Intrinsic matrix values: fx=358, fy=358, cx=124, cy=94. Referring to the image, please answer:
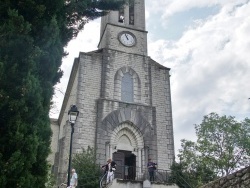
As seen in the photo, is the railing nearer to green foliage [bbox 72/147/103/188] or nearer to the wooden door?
the wooden door

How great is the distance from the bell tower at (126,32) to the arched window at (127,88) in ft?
7.02

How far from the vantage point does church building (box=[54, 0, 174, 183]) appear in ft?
72.5

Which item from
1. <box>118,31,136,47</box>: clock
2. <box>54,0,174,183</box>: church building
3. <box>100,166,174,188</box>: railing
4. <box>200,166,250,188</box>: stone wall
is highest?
<box>118,31,136,47</box>: clock

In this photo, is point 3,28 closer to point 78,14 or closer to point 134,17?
point 78,14

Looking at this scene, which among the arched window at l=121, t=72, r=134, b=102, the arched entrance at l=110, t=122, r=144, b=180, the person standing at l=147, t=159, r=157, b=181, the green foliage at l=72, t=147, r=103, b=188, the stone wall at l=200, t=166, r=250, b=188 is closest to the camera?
the stone wall at l=200, t=166, r=250, b=188

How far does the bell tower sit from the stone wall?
18236 millimetres

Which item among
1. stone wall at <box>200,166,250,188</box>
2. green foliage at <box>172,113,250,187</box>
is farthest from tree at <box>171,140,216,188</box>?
stone wall at <box>200,166,250,188</box>

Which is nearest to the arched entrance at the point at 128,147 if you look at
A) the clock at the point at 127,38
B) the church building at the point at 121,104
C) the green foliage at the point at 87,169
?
the church building at the point at 121,104

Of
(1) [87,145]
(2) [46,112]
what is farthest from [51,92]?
(1) [87,145]

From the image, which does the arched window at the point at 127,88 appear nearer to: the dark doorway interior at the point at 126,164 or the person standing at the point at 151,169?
the dark doorway interior at the point at 126,164

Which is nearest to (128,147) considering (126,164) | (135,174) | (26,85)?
(126,164)

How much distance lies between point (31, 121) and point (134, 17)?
20.2 meters

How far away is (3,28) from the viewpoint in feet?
29.8

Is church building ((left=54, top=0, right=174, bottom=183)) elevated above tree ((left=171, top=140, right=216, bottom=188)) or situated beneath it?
elevated above
